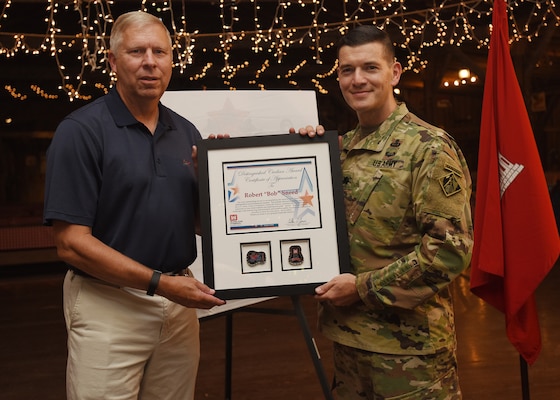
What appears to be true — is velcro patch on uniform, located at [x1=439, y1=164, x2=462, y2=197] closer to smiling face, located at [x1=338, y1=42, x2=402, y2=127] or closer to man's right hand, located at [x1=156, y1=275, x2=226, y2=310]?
smiling face, located at [x1=338, y1=42, x2=402, y2=127]

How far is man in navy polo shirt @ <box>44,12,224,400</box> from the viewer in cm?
182

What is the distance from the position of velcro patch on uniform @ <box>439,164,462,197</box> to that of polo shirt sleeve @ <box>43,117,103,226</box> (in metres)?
1.03

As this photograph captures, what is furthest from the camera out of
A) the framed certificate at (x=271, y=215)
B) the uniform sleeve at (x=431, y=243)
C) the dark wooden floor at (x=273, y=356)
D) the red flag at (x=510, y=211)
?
the dark wooden floor at (x=273, y=356)

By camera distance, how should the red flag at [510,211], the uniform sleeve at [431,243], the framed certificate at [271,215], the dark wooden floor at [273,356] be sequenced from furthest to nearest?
the dark wooden floor at [273,356], the red flag at [510,211], the framed certificate at [271,215], the uniform sleeve at [431,243]

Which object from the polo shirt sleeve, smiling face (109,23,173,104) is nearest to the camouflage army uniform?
smiling face (109,23,173,104)

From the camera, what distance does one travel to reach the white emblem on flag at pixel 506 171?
89.6 inches

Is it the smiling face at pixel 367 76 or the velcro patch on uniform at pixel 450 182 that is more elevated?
the smiling face at pixel 367 76

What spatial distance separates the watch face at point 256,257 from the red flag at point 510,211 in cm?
90

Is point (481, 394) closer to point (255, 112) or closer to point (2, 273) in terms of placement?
point (255, 112)

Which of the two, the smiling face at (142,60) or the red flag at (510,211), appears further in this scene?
the red flag at (510,211)

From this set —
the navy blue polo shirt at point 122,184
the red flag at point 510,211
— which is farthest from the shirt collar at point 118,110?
the red flag at point 510,211

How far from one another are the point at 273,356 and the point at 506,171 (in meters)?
2.59

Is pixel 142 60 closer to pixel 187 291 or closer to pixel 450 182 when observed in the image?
pixel 187 291

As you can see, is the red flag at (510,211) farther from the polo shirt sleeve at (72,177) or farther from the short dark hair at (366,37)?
the polo shirt sleeve at (72,177)
